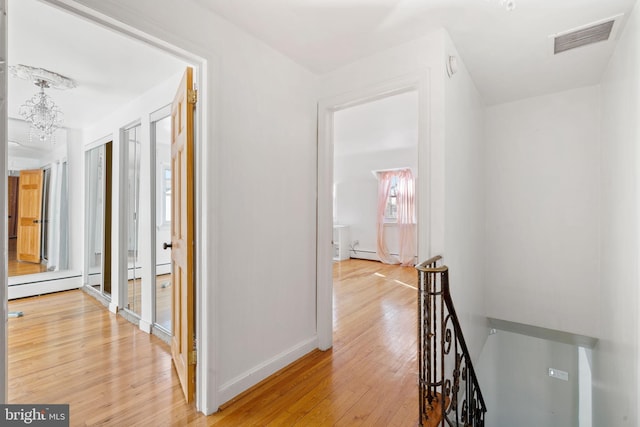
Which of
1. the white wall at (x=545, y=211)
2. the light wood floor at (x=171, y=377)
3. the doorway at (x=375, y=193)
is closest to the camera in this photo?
the light wood floor at (x=171, y=377)

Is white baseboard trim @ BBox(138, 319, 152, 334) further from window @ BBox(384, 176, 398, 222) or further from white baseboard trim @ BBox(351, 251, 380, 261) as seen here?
window @ BBox(384, 176, 398, 222)

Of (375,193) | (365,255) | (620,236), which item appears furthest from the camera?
(365,255)

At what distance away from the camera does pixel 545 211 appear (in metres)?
3.44

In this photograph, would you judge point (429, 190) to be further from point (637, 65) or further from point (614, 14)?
point (614, 14)

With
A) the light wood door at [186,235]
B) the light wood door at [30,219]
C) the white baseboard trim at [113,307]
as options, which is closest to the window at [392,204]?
the white baseboard trim at [113,307]

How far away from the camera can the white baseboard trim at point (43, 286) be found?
3.96m

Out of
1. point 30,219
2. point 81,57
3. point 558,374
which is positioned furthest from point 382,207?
point 30,219

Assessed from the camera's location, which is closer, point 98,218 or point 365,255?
point 98,218

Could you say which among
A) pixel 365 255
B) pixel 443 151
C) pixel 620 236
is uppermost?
pixel 443 151

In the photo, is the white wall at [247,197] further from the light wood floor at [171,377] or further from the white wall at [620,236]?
the white wall at [620,236]

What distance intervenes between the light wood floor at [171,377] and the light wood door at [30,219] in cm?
160

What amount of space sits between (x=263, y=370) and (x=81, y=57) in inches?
113

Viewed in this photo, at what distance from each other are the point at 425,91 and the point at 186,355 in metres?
2.35

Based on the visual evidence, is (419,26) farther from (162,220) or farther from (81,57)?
(162,220)
